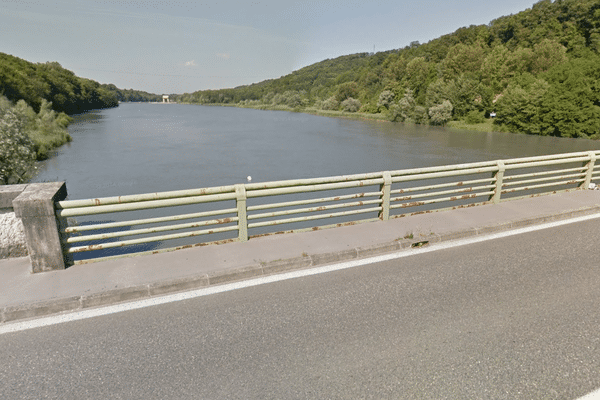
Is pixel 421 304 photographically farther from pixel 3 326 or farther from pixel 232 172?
pixel 232 172

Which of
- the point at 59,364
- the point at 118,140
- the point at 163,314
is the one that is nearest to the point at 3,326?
the point at 59,364

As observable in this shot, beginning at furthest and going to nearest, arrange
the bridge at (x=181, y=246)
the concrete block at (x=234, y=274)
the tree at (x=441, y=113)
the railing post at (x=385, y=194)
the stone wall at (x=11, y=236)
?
the tree at (x=441, y=113) → the railing post at (x=385, y=194) → the stone wall at (x=11, y=236) → the concrete block at (x=234, y=274) → the bridge at (x=181, y=246)

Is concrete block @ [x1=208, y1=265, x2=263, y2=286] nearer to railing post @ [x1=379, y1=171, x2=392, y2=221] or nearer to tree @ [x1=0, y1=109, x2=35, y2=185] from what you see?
railing post @ [x1=379, y1=171, x2=392, y2=221]

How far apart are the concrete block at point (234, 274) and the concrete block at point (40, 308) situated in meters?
1.55

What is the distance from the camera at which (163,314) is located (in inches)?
167

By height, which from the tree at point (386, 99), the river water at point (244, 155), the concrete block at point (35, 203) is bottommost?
the river water at point (244, 155)

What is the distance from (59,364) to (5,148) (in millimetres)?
15966

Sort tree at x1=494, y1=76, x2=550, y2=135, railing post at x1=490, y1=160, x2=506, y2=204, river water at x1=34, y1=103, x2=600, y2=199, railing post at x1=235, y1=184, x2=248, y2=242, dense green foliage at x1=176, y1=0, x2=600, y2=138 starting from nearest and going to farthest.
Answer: railing post at x1=235, y1=184, x2=248, y2=242
railing post at x1=490, y1=160, x2=506, y2=204
river water at x1=34, y1=103, x2=600, y2=199
dense green foliage at x1=176, y1=0, x2=600, y2=138
tree at x1=494, y1=76, x2=550, y2=135

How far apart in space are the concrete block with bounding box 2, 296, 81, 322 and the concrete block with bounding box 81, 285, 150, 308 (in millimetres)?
103

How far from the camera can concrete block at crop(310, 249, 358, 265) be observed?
5.54 meters

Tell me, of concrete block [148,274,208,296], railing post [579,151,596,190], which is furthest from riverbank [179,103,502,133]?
concrete block [148,274,208,296]

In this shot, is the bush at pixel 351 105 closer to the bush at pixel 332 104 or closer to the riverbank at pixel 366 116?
the riverbank at pixel 366 116

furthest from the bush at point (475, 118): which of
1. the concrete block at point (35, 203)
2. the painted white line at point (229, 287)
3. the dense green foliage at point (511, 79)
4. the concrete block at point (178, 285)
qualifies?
the concrete block at point (35, 203)

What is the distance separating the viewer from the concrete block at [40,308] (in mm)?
4109
